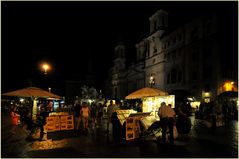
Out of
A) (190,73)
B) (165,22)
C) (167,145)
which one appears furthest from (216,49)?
(167,145)

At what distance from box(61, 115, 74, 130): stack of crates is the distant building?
20.1 meters

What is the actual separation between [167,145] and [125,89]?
2941 inches

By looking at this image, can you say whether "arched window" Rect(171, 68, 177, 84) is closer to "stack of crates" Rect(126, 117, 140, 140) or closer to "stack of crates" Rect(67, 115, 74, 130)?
"stack of crates" Rect(67, 115, 74, 130)

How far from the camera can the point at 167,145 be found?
35.4ft

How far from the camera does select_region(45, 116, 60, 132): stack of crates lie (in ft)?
46.2

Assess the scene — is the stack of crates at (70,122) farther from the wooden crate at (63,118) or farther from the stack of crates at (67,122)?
the wooden crate at (63,118)

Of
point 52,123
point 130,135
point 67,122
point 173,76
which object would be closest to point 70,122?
point 67,122

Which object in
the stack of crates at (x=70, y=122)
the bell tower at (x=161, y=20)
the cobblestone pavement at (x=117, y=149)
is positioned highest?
the bell tower at (x=161, y=20)

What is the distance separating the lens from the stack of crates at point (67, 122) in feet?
48.2

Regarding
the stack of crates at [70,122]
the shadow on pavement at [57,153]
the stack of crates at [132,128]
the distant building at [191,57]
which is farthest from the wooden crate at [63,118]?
the distant building at [191,57]

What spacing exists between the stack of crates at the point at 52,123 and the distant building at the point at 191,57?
20.9 meters

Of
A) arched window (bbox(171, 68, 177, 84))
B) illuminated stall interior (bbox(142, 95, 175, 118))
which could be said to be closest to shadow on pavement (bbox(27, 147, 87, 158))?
illuminated stall interior (bbox(142, 95, 175, 118))

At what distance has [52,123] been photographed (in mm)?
14320

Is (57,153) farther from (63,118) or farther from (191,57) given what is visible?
(191,57)
